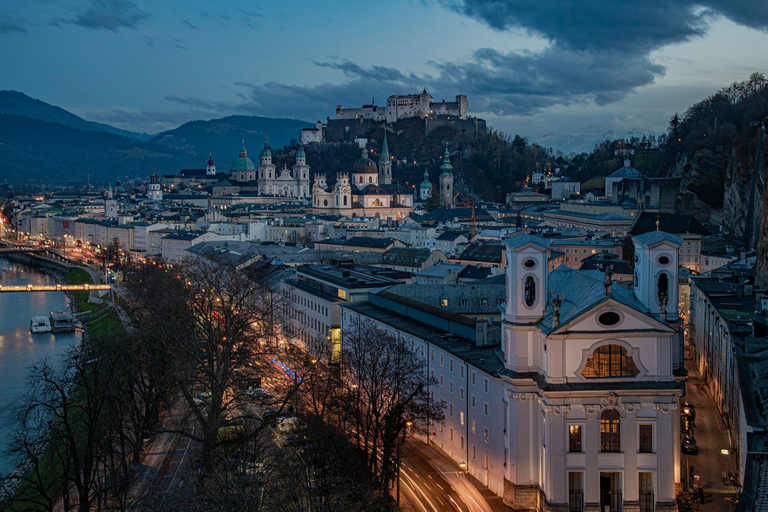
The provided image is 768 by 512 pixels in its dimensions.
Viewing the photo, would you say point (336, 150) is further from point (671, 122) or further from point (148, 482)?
point (148, 482)

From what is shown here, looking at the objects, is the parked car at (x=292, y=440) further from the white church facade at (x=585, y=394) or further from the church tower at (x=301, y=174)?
the church tower at (x=301, y=174)

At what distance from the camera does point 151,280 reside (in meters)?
50.2

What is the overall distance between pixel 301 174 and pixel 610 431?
132336 millimetres

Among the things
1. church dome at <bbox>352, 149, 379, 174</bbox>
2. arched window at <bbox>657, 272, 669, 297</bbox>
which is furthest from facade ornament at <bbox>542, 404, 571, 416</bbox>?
church dome at <bbox>352, 149, 379, 174</bbox>

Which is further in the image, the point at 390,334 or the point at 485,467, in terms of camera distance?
the point at 390,334

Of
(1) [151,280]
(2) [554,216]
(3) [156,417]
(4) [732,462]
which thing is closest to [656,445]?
(4) [732,462]

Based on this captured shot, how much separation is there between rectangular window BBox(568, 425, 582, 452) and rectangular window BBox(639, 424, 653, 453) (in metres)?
1.42

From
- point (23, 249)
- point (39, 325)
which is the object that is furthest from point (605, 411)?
point (23, 249)

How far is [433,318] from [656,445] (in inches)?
391

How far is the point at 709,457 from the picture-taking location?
25.2 meters

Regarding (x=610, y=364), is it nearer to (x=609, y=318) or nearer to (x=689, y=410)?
(x=609, y=318)

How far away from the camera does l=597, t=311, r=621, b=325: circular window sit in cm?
2206

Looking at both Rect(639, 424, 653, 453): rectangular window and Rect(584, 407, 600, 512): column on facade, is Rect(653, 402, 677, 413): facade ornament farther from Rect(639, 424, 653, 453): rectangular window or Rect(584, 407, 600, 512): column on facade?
Rect(584, 407, 600, 512): column on facade

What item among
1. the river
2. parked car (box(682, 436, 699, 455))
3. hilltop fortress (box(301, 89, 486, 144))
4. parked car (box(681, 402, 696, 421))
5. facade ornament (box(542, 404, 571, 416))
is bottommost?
the river
